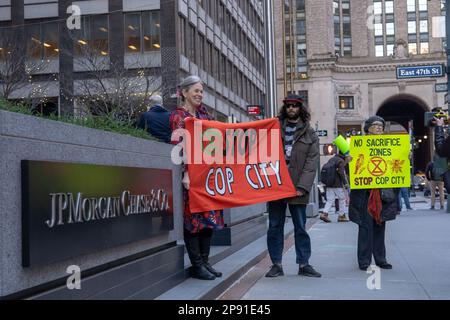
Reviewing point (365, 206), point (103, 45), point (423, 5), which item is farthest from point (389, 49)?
point (365, 206)

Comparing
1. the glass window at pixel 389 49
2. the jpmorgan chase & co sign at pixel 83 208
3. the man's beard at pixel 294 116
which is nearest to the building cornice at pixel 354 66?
the glass window at pixel 389 49

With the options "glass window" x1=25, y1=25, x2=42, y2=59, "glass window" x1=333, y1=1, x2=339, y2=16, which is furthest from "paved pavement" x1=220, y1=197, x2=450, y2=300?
"glass window" x1=333, y1=1, x2=339, y2=16

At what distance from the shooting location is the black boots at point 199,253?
6.04 metres

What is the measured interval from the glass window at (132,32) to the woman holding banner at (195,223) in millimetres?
26500

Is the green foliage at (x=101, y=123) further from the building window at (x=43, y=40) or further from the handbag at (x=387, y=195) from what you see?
the building window at (x=43, y=40)

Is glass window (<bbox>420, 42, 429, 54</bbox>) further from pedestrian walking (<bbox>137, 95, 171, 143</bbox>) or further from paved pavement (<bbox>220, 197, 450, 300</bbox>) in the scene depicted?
pedestrian walking (<bbox>137, 95, 171, 143</bbox>)

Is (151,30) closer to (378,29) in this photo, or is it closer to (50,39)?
(50,39)

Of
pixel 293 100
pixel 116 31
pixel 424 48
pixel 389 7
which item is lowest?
pixel 293 100

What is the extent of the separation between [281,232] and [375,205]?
1.34 meters

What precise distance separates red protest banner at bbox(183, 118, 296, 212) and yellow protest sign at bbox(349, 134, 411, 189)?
1.35 meters

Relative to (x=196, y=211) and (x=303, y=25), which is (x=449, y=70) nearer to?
(x=196, y=211)

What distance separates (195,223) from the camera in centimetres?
607

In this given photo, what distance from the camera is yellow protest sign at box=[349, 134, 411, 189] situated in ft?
24.6

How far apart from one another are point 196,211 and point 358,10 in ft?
232
